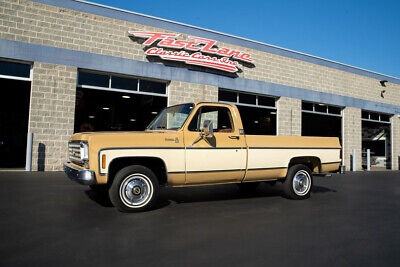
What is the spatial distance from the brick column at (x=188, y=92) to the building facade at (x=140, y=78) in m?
0.05

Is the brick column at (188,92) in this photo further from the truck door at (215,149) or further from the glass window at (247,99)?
the truck door at (215,149)

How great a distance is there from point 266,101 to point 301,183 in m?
10.0

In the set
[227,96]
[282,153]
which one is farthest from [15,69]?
[282,153]

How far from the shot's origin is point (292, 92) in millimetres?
17578

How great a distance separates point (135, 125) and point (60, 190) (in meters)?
7.30

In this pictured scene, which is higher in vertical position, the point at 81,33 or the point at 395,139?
the point at 81,33

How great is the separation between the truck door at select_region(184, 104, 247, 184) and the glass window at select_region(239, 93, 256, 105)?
9.54 meters

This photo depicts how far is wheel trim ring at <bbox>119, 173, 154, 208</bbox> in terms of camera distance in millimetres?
5398

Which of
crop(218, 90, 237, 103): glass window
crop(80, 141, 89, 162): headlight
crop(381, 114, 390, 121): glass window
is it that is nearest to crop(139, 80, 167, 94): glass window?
crop(218, 90, 237, 103): glass window

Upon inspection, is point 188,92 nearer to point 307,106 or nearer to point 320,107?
point 307,106

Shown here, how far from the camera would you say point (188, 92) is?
14.4 meters

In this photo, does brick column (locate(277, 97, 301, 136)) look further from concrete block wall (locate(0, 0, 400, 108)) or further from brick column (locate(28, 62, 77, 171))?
brick column (locate(28, 62, 77, 171))

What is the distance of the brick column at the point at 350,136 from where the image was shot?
1948 centimetres

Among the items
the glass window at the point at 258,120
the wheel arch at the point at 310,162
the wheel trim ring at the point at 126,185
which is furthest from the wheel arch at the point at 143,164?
the glass window at the point at 258,120
